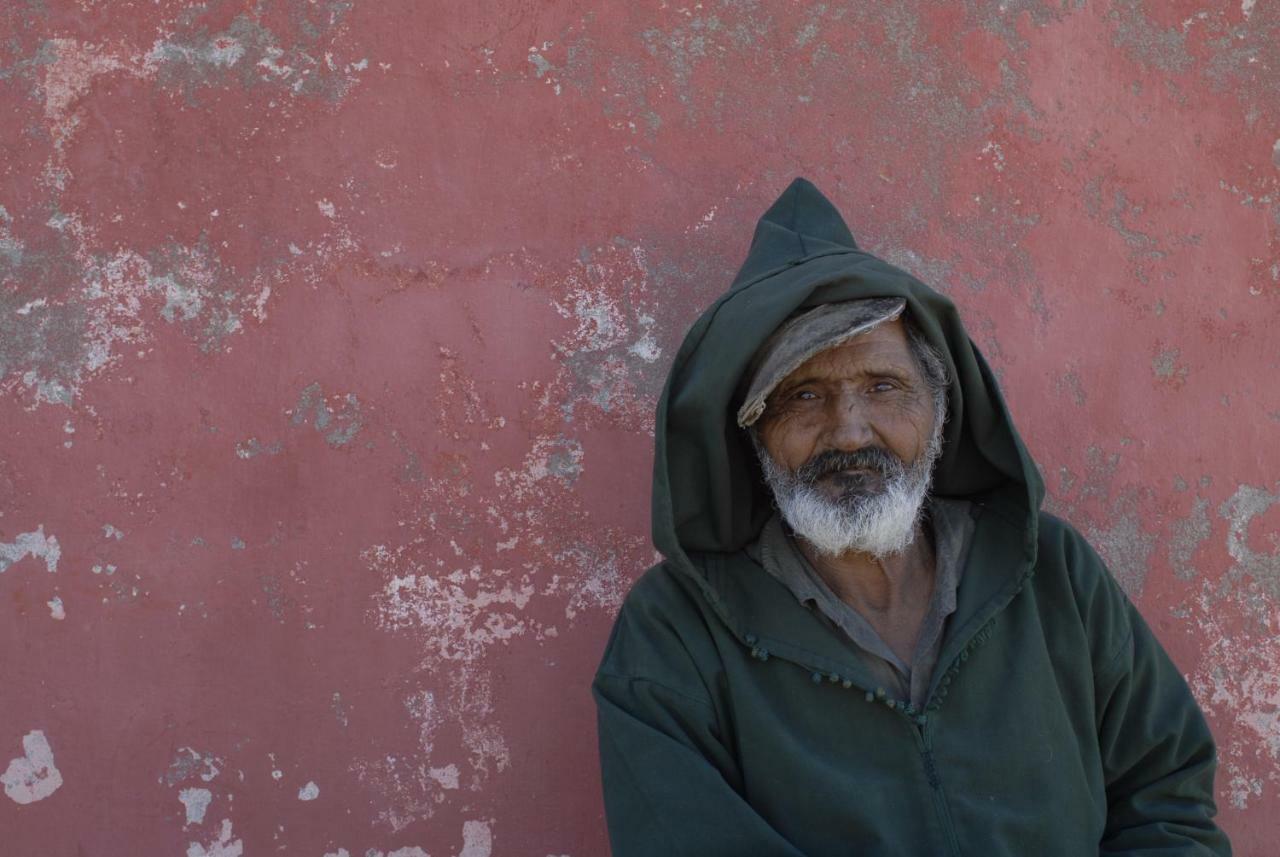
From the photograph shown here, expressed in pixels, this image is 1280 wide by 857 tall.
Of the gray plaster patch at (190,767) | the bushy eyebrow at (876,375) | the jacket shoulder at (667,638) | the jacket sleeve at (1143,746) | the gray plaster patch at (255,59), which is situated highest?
the gray plaster patch at (255,59)

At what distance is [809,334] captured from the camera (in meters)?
2.46

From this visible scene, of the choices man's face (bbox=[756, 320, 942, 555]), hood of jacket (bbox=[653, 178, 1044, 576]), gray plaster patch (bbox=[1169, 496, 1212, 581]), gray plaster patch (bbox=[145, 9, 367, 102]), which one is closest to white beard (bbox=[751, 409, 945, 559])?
man's face (bbox=[756, 320, 942, 555])

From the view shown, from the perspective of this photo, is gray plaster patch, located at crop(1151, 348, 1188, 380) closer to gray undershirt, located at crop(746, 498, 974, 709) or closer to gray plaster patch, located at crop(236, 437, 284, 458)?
gray undershirt, located at crop(746, 498, 974, 709)

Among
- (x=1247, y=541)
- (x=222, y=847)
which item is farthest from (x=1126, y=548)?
(x=222, y=847)

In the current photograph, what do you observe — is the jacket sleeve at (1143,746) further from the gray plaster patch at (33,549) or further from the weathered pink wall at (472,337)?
the gray plaster patch at (33,549)

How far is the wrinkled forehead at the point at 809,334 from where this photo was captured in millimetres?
2436

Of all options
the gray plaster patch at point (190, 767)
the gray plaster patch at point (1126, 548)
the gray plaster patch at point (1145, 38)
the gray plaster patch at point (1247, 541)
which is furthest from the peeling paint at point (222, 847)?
the gray plaster patch at point (1145, 38)

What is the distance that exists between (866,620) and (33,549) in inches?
73.0

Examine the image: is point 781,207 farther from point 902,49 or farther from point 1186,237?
point 1186,237

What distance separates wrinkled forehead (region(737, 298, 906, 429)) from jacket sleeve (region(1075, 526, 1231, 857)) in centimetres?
73

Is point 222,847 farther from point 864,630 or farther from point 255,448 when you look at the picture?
point 864,630

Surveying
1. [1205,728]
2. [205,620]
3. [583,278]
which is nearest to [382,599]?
[205,620]

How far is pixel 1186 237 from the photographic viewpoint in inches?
128

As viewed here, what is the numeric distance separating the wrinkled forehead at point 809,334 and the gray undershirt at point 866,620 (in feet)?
1.00
